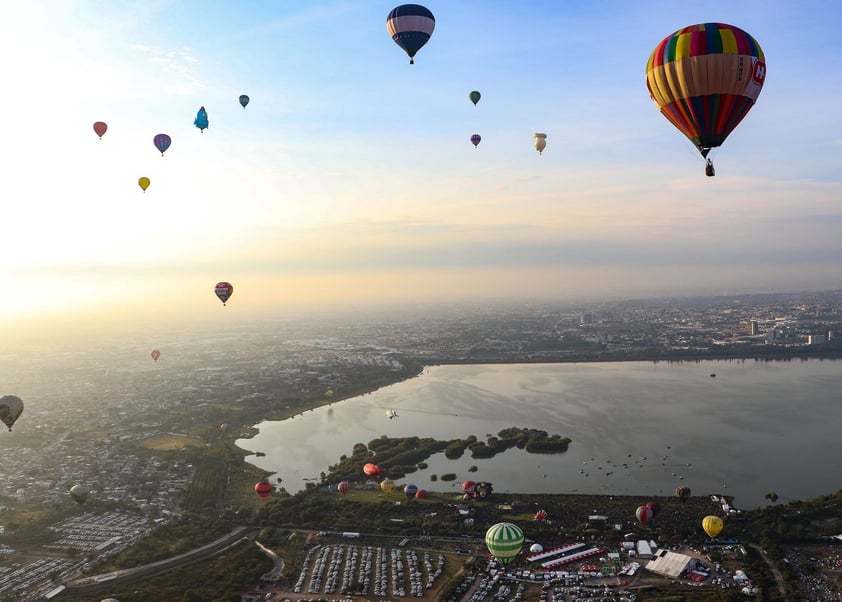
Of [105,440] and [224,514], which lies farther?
[105,440]

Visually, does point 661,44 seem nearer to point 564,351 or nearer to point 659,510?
point 659,510

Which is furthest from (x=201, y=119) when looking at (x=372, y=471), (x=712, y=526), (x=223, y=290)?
(x=712, y=526)

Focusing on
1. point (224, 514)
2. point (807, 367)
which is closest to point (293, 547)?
point (224, 514)

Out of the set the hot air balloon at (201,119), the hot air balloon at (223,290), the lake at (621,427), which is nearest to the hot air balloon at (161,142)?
the hot air balloon at (201,119)

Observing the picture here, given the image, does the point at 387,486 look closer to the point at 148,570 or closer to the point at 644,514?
the point at 148,570

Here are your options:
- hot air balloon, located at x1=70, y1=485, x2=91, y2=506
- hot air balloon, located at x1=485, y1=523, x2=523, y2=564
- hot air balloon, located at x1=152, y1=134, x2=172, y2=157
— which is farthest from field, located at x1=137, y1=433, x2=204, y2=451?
hot air balloon, located at x1=485, y1=523, x2=523, y2=564
